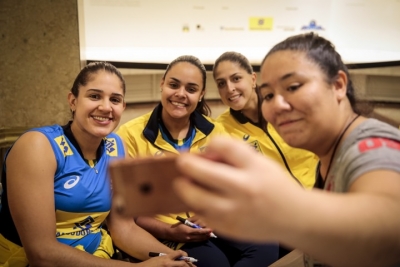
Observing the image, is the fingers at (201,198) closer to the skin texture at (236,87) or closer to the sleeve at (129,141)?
the sleeve at (129,141)

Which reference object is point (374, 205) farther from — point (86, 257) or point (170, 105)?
point (170, 105)

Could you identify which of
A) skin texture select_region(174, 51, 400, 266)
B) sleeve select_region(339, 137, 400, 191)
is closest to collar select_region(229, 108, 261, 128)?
sleeve select_region(339, 137, 400, 191)

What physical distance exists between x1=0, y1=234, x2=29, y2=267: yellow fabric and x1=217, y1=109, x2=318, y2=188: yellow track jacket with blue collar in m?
1.28

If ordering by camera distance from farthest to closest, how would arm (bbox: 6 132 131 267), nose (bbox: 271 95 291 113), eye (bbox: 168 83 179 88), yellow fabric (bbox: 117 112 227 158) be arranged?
eye (bbox: 168 83 179 88)
yellow fabric (bbox: 117 112 227 158)
arm (bbox: 6 132 131 267)
nose (bbox: 271 95 291 113)

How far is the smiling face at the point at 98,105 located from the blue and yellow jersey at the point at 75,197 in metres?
0.09

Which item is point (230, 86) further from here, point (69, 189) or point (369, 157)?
point (369, 157)

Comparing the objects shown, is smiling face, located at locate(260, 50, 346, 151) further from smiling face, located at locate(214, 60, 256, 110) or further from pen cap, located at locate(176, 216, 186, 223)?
smiling face, located at locate(214, 60, 256, 110)

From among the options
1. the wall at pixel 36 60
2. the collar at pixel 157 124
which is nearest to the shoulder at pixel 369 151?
the collar at pixel 157 124

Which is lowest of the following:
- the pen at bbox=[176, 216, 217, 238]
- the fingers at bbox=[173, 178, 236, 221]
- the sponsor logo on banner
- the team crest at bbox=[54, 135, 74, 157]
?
the pen at bbox=[176, 216, 217, 238]

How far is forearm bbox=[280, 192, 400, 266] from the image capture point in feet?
1.46

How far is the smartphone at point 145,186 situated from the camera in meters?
0.53

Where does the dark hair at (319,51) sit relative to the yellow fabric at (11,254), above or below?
above

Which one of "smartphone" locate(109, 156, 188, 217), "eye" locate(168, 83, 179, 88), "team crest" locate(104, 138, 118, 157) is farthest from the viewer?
"eye" locate(168, 83, 179, 88)

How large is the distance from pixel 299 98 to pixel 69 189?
1.00 metres
